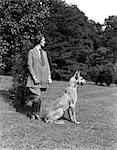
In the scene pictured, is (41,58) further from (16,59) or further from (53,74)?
(53,74)

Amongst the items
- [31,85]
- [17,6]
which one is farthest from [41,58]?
[17,6]

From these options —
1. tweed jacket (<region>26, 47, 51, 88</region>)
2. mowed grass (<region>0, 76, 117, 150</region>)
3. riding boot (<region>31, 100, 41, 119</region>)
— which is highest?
tweed jacket (<region>26, 47, 51, 88</region>)

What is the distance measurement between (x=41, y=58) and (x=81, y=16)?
36920 mm

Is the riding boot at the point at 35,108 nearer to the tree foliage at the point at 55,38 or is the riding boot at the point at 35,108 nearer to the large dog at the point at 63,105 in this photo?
the large dog at the point at 63,105

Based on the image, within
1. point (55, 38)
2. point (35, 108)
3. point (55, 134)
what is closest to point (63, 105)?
point (35, 108)

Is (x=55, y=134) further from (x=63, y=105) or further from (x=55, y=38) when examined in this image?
(x=55, y=38)

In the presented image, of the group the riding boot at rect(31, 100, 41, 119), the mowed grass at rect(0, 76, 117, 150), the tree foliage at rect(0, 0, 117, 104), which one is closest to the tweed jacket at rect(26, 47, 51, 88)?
the riding boot at rect(31, 100, 41, 119)

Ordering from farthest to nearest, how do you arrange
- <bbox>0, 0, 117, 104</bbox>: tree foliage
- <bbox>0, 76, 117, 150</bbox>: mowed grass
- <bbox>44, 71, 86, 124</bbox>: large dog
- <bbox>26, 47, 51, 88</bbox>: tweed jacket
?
<bbox>0, 0, 117, 104</bbox>: tree foliage < <bbox>26, 47, 51, 88</bbox>: tweed jacket < <bbox>44, 71, 86, 124</bbox>: large dog < <bbox>0, 76, 117, 150</bbox>: mowed grass

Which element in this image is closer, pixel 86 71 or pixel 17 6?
pixel 17 6

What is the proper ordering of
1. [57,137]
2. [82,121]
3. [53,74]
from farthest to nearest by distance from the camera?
[53,74] → [82,121] → [57,137]

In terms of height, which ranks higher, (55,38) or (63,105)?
(55,38)

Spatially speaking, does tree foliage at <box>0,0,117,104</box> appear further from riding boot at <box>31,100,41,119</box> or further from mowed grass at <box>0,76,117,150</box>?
mowed grass at <box>0,76,117,150</box>

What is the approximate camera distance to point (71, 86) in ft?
25.9

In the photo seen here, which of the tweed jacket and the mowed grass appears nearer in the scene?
the mowed grass
